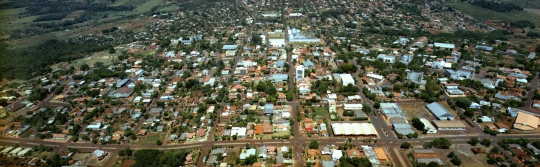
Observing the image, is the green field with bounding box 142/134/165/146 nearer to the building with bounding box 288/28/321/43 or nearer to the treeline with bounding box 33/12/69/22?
the building with bounding box 288/28/321/43

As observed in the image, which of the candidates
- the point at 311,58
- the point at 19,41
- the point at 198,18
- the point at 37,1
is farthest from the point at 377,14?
the point at 37,1

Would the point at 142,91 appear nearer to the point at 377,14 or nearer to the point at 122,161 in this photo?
the point at 122,161

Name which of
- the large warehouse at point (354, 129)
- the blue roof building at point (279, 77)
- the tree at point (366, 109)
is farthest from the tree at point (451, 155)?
the blue roof building at point (279, 77)

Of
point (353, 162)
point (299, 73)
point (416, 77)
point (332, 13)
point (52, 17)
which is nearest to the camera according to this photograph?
point (353, 162)

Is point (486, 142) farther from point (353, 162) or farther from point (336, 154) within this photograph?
point (336, 154)

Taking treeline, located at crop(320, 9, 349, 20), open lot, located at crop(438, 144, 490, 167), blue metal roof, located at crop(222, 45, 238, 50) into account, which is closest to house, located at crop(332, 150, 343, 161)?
open lot, located at crop(438, 144, 490, 167)

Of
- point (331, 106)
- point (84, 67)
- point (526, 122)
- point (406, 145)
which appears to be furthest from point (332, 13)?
point (406, 145)
